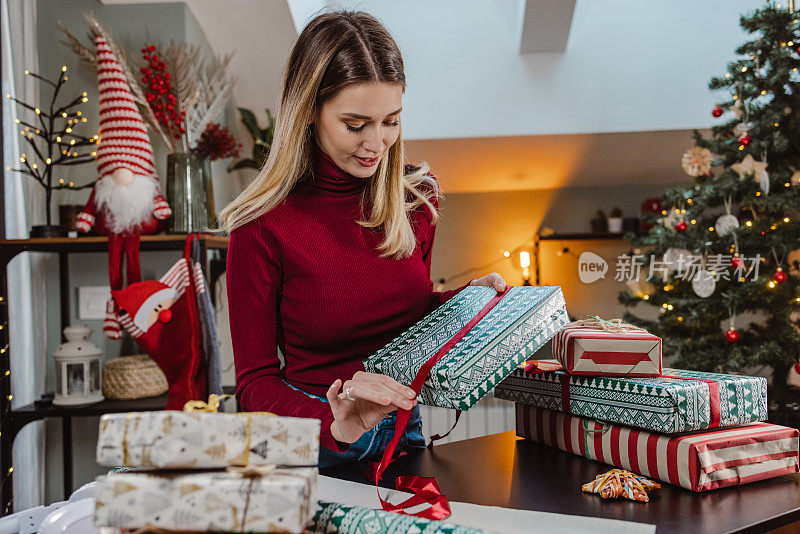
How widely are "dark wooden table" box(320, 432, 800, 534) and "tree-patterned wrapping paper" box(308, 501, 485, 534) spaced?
247 mm

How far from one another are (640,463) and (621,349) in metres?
0.17

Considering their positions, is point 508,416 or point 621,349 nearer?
point 621,349

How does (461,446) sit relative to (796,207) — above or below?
below

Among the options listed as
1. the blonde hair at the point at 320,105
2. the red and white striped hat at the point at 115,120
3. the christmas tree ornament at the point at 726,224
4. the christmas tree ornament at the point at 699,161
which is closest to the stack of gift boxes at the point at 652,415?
the blonde hair at the point at 320,105

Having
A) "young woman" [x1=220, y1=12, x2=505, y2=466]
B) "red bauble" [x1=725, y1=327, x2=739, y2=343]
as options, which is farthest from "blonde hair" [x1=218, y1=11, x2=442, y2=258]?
"red bauble" [x1=725, y1=327, x2=739, y2=343]

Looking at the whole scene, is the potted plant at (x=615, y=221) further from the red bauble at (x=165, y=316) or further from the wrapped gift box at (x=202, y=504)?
the wrapped gift box at (x=202, y=504)

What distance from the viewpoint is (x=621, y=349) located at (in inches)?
38.5

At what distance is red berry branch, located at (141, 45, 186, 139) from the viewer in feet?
7.75

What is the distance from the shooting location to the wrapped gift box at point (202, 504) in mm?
479

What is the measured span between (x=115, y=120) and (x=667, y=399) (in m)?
1.98

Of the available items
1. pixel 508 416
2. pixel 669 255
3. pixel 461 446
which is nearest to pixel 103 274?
pixel 461 446

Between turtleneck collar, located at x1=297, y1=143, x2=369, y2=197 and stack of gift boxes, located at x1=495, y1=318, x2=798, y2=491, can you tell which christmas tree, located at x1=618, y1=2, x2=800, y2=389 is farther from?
turtleneck collar, located at x1=297, y1=143, x2=369, y2=197

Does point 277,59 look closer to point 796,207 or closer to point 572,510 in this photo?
point 796,207

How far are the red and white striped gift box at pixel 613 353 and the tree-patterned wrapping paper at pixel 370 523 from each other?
47 centimetres
